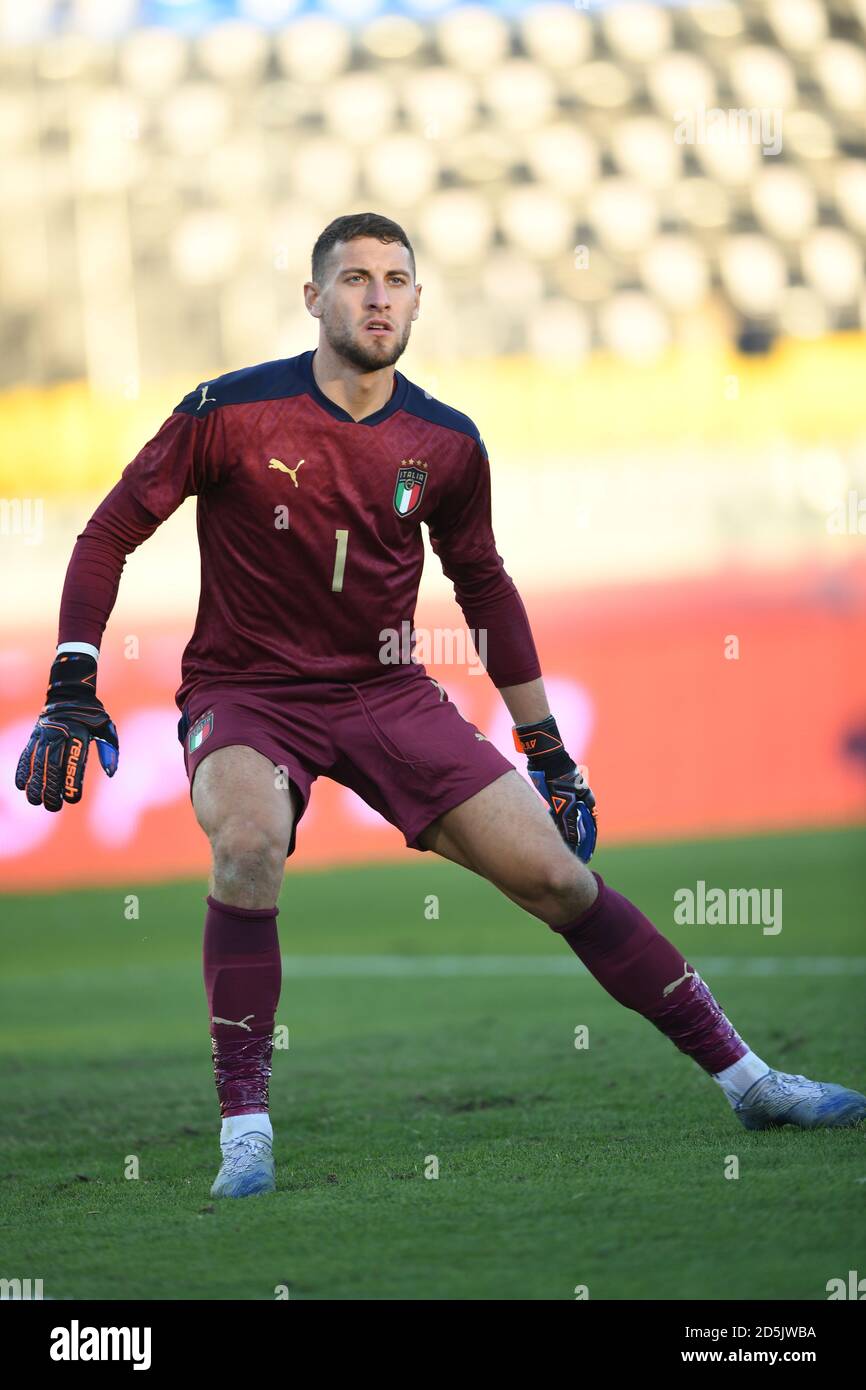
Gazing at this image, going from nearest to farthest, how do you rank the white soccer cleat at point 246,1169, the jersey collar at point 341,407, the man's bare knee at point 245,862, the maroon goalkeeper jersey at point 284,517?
1. the white soccer cleat at point 246,1169
2. the man's bare knee at point 245,862
3. the maroon goalkeeper jersey at point 284,517
4. the jersey collar at point 341,407

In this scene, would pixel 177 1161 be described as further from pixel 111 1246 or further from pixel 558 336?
pixel 558 336

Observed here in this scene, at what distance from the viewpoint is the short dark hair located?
3.81m

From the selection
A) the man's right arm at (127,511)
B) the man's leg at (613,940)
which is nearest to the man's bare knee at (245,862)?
the man's leg at (613,940)

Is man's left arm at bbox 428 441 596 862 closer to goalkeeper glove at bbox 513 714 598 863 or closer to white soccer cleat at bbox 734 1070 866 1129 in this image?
goalkeeper glove at bbox 513 714 598 863

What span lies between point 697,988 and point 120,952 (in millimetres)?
7722

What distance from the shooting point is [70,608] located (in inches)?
147

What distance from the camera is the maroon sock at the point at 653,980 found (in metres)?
3.71

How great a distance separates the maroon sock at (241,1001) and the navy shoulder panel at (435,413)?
1.20 m

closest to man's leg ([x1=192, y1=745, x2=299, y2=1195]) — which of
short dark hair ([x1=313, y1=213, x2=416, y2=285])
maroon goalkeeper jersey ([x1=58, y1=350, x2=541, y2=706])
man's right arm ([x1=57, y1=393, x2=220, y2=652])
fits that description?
maroon goalkeeper jersey ([x1=58, y1=350, x2=541, y2=706])

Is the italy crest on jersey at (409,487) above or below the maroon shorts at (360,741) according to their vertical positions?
above

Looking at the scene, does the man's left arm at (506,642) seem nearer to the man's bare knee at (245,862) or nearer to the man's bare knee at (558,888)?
the man's bare knee at (558,888)

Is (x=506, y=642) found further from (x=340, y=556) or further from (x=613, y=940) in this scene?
(x=613, y=940)

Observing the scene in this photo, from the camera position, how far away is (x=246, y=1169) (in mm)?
3348

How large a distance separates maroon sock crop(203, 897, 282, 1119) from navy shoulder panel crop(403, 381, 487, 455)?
3.95ft
